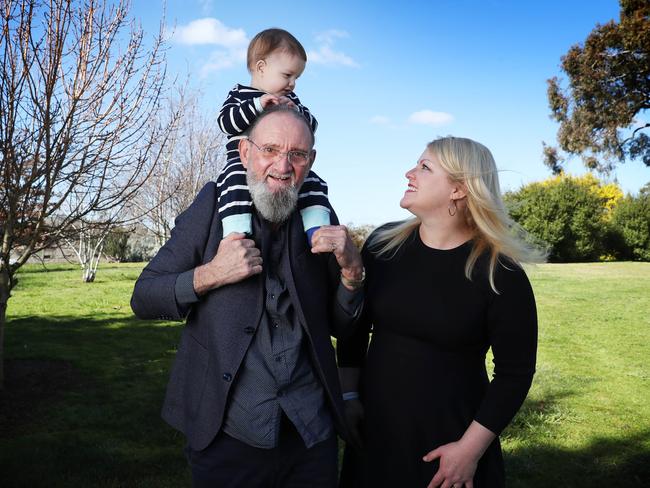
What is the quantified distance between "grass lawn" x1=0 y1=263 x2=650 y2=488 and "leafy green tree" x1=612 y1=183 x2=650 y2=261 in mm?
19017

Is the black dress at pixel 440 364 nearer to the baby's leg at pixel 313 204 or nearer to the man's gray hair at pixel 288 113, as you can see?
the baby's leg at pixel 313 204

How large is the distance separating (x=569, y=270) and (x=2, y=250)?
71.5 ft

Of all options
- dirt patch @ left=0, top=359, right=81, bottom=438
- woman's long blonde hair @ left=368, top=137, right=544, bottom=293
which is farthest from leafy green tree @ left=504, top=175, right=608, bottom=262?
woman's long blonde hair @ left=368, top=137, right=544, bottom=293

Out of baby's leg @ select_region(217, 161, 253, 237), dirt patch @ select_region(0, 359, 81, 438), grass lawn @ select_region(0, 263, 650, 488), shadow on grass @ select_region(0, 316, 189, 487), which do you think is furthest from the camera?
dirt patch @ select_region(0, 359, 81, 438)

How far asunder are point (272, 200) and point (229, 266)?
1.13 feet

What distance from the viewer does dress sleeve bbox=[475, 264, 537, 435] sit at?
→ 7.27 ft

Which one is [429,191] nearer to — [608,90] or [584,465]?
[584,465]

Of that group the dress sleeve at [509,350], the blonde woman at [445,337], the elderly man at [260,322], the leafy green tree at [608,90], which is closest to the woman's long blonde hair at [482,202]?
the blonde woman at [445,337]

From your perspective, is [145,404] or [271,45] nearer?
[271,45]

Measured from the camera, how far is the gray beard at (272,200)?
221cm

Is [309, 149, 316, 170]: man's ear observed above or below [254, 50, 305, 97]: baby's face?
below

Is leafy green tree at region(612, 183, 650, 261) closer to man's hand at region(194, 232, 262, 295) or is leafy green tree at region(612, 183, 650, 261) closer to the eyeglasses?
the eyeglasses

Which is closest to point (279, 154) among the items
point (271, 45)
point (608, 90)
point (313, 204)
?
point (313, 204)

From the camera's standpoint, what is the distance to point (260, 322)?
2.15 m
